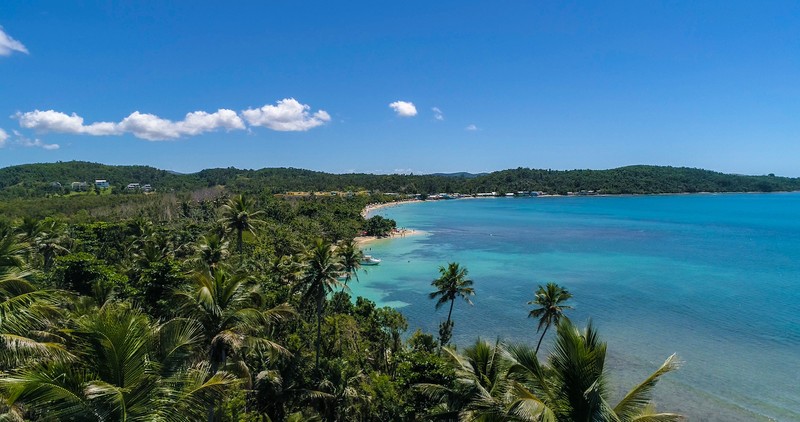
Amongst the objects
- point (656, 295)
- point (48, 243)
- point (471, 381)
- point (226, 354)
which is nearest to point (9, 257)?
point (226, 354)

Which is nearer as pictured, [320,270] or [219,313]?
[219,313]

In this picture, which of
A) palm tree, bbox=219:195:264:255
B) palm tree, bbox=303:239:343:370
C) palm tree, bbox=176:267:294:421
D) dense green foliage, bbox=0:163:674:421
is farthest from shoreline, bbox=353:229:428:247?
palm tree, bbox=176:267:294:421

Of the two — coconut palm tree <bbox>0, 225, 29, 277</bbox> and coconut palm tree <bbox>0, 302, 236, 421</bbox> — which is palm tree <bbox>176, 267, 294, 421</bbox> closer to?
coconut palm tree <bbox>0, 225, 29, 277</bbox>

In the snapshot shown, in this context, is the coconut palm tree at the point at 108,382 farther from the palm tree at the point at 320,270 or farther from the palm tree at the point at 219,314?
the palm tree at the point at 320,270

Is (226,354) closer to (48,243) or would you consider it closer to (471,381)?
(471,381)

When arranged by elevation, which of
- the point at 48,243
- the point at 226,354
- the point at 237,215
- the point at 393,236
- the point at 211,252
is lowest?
the point at 393,236

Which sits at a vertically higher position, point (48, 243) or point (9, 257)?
point (9, 257)
